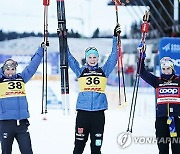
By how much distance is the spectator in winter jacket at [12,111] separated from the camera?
335cm

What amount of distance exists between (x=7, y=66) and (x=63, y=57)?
0.51 m

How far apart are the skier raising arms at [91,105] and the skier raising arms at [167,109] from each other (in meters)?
0.45

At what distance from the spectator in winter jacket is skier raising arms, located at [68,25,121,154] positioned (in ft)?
1.38

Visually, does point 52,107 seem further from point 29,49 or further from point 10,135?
point 10,135

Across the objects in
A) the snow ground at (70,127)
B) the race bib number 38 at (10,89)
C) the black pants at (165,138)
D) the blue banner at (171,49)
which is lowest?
the snow ground at (70,127)

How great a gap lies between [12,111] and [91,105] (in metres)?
0.62

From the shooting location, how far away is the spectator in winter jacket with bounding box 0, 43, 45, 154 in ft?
11.0

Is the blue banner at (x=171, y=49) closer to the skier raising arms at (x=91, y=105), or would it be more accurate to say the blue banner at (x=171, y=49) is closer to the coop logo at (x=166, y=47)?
the coop logo at (x=166, y=47)

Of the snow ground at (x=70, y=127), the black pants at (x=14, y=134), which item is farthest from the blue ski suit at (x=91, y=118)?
the snow ground at (x=70, y=127)

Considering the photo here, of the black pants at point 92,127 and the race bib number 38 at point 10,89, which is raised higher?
the race bib number 38 at point 10,89

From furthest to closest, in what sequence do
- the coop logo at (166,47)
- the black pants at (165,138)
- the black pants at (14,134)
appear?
the coop logo at (166,47)
the black pants at (165,138)
the black pants at (14,134)

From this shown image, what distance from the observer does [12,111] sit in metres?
3.35

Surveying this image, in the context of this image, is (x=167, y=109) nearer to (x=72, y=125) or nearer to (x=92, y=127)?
(x=92, y=127)

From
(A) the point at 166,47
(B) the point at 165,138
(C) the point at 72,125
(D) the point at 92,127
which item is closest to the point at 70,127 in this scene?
(C) the point at 72,125
